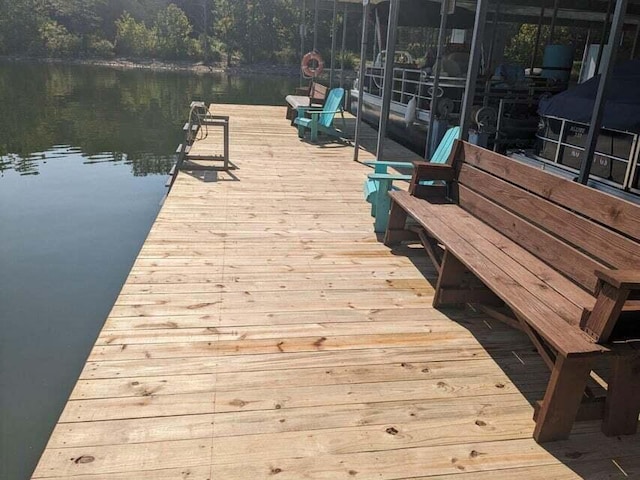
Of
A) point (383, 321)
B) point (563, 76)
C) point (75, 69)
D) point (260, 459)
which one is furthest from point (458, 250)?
point (75, 69)

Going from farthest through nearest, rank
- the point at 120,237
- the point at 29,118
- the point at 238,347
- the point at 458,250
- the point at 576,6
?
1. the point at 29,118
2. the point at 576,6
3. the point at 120,237
4. the point at 458,250
5. the point at 238,347

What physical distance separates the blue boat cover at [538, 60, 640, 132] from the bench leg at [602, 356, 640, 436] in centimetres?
315

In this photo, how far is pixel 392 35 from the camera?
560cm

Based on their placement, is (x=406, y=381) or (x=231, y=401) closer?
(x=231, y=401)

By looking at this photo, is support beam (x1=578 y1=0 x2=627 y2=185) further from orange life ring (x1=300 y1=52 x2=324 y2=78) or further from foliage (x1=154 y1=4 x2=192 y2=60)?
foliage (x1=154 y1=4 x2=192 y2=60)

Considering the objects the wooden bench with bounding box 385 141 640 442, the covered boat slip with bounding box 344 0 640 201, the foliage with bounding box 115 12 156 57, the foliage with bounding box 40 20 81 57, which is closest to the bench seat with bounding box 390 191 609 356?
the wooden bench with bounding box 385 141 640 442

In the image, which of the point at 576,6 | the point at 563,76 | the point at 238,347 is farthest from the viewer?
the point at 576,6

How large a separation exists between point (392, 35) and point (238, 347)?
13.7 feet

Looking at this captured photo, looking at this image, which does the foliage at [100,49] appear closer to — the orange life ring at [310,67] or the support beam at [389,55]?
the orange life ring at [310,67]

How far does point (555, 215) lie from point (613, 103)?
2.99 metres

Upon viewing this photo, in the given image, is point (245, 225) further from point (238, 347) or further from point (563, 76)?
point (563, 76)

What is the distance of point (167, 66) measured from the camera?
3553 centimetres

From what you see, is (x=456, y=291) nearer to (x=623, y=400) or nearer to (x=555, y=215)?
(x=555, y=215)

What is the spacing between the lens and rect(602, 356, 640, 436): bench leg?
1.96m
